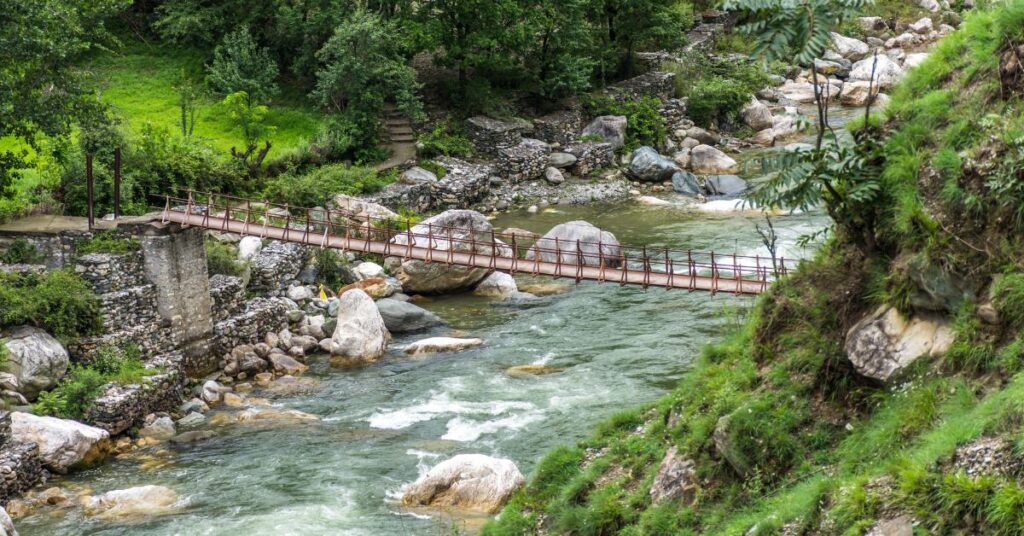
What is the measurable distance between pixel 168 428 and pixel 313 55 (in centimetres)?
2285

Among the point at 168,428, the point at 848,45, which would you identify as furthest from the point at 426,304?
the point at 848,45

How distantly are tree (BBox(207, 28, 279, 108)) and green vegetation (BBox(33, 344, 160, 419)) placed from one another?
16741 millimetres

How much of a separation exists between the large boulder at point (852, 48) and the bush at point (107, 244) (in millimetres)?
39248

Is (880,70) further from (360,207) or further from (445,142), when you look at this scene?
(360,207)

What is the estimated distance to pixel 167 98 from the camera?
136ft

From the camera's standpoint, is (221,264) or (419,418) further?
(221,264)

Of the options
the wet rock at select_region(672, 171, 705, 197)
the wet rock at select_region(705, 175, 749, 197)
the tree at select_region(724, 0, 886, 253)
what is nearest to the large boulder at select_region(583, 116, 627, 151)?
the wet rock at select_region(672, 171, 705, 197)

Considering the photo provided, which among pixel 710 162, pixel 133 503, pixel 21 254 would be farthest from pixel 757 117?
pixel 133 503

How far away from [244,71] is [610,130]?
14.1m

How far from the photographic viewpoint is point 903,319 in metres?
11.6

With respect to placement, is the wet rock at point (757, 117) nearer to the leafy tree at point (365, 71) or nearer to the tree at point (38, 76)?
the leafy tree at point (365, 71)

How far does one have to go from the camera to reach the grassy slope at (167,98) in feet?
128

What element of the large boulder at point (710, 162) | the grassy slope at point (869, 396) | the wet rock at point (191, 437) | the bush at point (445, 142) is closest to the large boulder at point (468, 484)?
the grassy slope at point (869, 396)

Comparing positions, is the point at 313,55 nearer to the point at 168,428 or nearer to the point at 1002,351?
the point at 168,428
